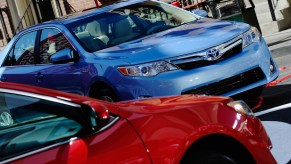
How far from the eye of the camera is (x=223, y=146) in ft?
11.6

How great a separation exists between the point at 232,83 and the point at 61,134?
10.4 ft

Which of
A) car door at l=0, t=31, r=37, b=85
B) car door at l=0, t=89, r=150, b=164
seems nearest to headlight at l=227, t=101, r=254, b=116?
car door at l=0, t=89, r=150, b=164

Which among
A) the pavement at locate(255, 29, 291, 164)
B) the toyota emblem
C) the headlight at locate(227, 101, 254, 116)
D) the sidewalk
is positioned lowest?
the sidewalk

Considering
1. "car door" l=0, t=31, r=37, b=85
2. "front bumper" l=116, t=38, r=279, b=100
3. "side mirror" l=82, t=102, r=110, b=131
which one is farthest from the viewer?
"car door" l=0, t=31, r=37, b=85

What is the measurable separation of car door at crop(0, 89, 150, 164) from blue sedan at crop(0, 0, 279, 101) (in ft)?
8.08

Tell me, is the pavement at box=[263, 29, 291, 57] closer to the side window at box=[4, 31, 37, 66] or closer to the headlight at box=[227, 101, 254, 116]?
the side window at box=[4, 31, 37, 66]

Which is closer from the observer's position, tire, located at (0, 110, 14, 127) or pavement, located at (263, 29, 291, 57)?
tire, located at (0, 110, 14, 127)

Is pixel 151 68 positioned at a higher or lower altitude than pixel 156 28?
lower

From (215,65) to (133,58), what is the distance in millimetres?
851

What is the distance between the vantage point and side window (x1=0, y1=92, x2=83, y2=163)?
9.55 ft

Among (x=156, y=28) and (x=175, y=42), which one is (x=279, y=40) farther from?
Result: (x=175, y=42)

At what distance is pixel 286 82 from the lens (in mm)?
7664

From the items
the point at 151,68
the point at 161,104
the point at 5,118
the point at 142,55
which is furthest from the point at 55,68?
the point at 5,118

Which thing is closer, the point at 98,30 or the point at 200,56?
the point at 200,56
